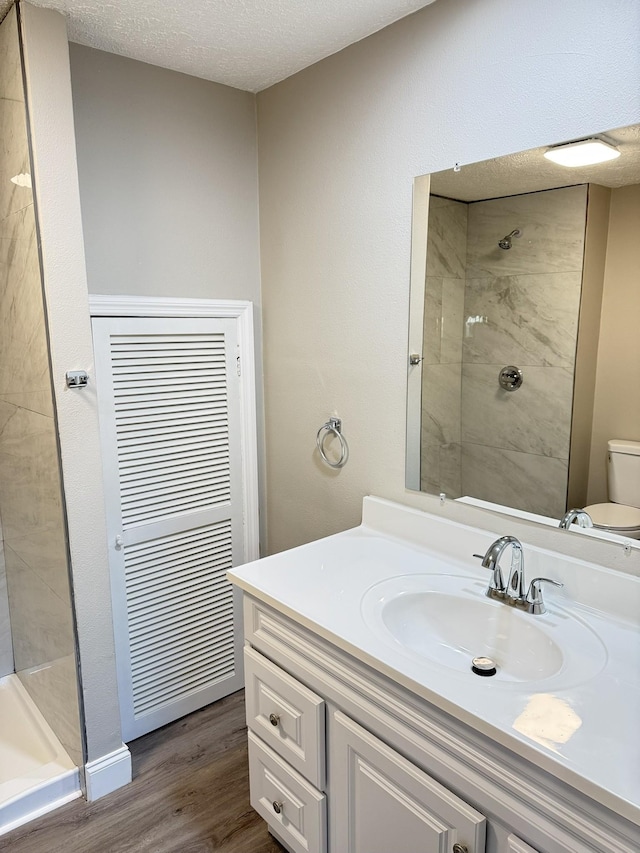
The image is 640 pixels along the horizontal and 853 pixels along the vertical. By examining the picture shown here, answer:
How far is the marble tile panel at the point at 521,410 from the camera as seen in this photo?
1530 mm

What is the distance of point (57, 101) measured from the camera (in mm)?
1694

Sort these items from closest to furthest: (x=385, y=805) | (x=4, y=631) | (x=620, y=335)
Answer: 1. (x=385, y=805)
2. (x=620, y=335)
3. (x=4, y=631)

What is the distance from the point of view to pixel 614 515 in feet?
4.77

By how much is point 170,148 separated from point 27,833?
7.39ft

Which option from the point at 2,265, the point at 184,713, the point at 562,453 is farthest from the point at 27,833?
the point at 562,453

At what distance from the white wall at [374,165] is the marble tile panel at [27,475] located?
0.87 metres

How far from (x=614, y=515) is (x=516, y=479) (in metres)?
0.26

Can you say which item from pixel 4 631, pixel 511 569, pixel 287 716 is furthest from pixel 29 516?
pixel 511 569

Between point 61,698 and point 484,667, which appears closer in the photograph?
point 484,667

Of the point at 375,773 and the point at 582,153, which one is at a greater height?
the point at 582,153

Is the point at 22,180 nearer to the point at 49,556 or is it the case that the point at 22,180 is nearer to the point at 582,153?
the point at 49,556

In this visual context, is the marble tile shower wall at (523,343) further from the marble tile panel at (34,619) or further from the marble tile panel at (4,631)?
the marble tile panel at (4,631)

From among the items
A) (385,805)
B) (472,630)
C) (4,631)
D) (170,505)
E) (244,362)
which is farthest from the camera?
(4,631)

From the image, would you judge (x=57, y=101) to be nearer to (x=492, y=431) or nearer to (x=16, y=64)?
(x=16, y=64)
